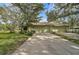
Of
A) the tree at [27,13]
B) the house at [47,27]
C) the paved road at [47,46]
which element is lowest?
the paved road at [47,46]

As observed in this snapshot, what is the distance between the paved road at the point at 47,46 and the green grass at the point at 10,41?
81mm

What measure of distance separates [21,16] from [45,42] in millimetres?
595

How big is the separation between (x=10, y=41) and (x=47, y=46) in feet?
2.02

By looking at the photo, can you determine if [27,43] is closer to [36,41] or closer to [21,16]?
[36,41]

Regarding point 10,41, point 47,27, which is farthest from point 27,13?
point 10,41

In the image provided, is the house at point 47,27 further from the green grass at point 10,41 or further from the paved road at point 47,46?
the green grass at point 10,41

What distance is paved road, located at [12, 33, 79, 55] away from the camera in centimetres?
329

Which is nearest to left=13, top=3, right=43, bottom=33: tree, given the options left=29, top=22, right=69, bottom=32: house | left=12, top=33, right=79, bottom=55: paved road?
left=29, top=22, right=69, bottom=32: house

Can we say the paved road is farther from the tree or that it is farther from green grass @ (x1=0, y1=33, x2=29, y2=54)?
the tree


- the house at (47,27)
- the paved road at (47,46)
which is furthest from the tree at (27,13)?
the paved road at (47,46)

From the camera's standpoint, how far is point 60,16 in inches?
135

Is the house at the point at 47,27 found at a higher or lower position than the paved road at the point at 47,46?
higher

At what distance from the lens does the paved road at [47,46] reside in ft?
10.8
